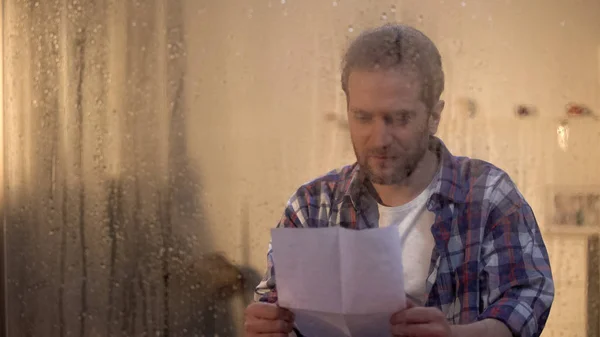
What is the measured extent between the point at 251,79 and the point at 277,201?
16cm

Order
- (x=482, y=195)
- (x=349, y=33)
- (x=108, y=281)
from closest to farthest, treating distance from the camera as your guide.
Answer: (x=482, y=195), (x=349, y=33), (x=108, y=281)

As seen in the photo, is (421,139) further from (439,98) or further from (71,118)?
(71,118)

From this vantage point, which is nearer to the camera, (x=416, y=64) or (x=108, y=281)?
(x=416, y=64)

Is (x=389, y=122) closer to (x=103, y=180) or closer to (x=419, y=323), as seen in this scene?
(x=419, y=323)

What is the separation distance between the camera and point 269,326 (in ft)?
2.41

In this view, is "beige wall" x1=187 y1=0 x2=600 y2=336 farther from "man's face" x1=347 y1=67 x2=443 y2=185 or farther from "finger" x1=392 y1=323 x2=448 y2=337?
"finger" x1=392 y1=323 x2=448 y2=337

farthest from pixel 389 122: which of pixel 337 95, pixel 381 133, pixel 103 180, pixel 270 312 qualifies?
pixel 103 180

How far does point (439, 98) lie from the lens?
814mm

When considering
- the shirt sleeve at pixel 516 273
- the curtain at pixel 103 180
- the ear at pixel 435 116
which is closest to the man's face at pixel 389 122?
the ear at pixel 435 116

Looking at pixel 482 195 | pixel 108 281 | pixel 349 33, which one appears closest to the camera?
pixel 482 195

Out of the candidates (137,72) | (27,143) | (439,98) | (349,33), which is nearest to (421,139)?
(439,98)

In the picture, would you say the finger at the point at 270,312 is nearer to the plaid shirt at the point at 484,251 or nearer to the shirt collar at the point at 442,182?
the plaid shirt at the point at 484,251

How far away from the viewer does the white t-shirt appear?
760mm

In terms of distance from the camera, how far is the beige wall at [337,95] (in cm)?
82
